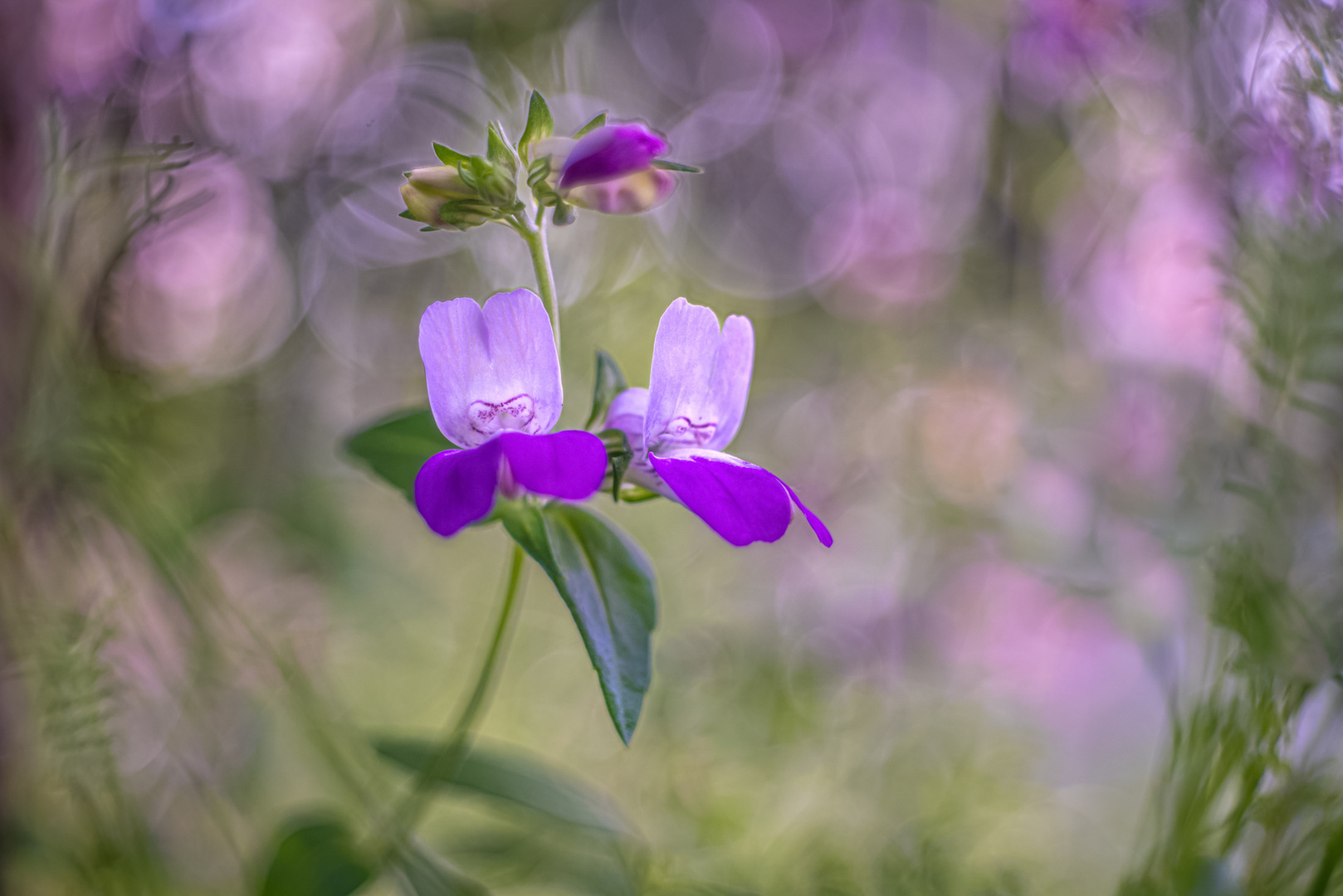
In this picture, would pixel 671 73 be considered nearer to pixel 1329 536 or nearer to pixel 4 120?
pixel 4 120

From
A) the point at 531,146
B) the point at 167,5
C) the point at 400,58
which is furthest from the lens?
the point at 400,58

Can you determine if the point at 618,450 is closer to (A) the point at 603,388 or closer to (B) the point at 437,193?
(A) the point at 603,388

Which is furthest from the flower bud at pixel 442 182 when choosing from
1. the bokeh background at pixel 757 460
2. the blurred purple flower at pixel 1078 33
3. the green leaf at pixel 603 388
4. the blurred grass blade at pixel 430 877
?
the blurred purple flower at pixel 1078 33

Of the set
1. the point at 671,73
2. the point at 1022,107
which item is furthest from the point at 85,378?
the point at 671,73

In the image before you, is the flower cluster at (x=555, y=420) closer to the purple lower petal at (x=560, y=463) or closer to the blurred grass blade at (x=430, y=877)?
the purple lower petal at (x=560, y=463)

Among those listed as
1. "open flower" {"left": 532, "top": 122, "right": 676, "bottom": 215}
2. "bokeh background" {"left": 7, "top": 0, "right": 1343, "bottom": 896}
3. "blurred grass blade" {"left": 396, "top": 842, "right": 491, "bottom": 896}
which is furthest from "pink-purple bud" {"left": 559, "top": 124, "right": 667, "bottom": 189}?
"blurred grass blade" {"left": 396, "top": 842, "right": 491, "bottom": 896}

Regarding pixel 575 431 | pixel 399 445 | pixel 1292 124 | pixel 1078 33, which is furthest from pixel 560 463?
pixel 1078 33

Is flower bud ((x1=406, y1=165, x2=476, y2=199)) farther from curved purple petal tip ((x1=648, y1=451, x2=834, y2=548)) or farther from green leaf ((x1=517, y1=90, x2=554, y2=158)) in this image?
curved purple petal tip ((x1=648, y1=451, x2=834, y2=548))
